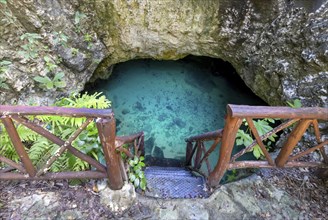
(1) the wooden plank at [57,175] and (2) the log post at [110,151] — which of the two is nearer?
(2) the log post at [110,151]

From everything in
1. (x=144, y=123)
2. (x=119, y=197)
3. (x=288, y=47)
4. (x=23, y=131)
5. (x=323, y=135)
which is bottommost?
(x=144, y=123)

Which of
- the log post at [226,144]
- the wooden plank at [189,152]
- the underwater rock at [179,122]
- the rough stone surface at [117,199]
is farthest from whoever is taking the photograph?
the underwater rock at [179,122]

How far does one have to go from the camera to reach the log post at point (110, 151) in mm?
2409

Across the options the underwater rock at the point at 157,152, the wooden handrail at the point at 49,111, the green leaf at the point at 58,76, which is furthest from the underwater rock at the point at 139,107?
the wooden handrail at the point at 49,111

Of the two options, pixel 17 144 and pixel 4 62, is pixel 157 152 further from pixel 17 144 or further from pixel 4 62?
pixel 17 144

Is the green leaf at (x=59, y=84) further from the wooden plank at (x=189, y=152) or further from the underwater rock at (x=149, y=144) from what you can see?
the wooden plank at (x=189, y=152)

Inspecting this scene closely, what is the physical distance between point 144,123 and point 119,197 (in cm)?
367

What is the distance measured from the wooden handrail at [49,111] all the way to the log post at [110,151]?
0.24 ft

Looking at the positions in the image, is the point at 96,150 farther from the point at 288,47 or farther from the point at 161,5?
the point at 288,47

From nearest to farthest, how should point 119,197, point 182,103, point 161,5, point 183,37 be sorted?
point 119,197 → point 161,5 → point 183,37 → point 182,103

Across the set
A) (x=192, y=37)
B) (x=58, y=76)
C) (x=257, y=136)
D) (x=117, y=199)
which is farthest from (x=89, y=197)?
(x=192, y=37)

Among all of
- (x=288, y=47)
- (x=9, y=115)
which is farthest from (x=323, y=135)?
(x=9, y=115)

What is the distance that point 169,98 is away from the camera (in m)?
7.32

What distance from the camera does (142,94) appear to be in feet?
24.1
